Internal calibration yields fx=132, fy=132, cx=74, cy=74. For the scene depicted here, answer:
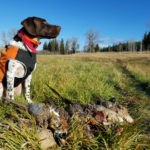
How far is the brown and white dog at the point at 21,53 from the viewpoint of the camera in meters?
2.49

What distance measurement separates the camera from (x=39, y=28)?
259cm

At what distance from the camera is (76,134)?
→ 1565 millimetres

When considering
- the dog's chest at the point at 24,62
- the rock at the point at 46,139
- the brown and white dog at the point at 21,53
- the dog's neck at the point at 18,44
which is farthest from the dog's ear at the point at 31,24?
the rock at the point at 46,139

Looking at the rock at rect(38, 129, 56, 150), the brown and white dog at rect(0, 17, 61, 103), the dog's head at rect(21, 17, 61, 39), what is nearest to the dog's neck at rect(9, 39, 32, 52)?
the brown and white dog at rect(0, 17, 61, 103)

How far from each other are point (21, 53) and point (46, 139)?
1.67 meters

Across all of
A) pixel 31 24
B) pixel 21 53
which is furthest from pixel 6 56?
pixel 31 24

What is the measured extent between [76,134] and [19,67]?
1718mm

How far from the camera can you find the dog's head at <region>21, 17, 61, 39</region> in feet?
8.21

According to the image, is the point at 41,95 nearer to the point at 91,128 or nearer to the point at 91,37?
the point at 91,128

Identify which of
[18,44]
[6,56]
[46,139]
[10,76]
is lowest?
[46,139]

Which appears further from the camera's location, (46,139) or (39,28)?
(39,28)

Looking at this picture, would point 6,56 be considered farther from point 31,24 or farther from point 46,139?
point 46,139

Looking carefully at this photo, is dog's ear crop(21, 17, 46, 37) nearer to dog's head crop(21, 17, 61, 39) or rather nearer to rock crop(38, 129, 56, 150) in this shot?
dog's head crop(21, 17, 61, 39)

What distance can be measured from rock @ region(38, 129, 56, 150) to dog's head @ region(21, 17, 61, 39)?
1.81m
